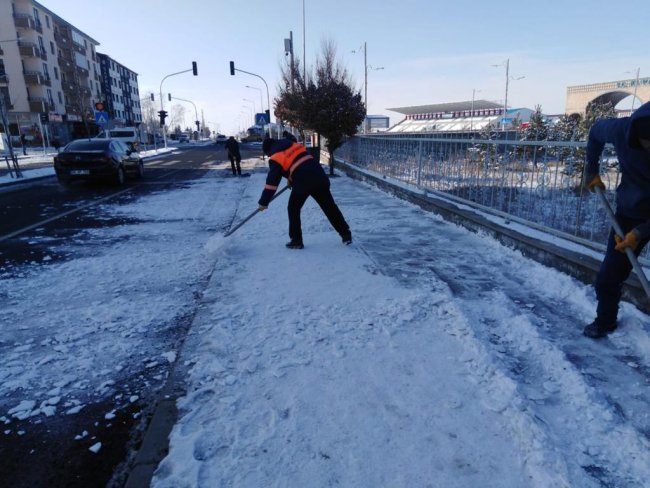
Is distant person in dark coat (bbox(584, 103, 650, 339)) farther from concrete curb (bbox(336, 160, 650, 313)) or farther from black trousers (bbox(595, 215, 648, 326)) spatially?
concrete curb (bbox(336, 160, 650, 313))

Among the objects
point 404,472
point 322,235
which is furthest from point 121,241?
point 404,472

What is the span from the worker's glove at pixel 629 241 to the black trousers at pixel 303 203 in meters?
3.29

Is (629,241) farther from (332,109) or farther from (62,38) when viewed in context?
(62,38)

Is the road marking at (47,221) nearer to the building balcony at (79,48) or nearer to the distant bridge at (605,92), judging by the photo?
the distant bridge at (605,92)

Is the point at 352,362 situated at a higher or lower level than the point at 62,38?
lower

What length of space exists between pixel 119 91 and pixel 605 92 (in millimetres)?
83643

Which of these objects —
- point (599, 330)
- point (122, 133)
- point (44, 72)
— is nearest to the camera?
point (599, 330)

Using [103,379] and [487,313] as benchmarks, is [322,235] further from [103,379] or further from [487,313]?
[103,379]

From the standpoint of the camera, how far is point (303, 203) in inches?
220

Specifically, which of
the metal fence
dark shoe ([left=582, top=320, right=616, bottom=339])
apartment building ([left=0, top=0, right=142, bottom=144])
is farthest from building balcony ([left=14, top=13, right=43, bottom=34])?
dark shoe ([left=582, top=320, right=616, bottom=339])

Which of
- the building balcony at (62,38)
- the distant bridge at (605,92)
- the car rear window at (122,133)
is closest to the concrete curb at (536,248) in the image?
the car rear window at (122,133)

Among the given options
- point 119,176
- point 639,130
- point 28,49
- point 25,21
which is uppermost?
point 25,21

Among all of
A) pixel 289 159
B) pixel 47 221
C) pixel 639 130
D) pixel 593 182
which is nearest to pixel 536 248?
pixel 593 182

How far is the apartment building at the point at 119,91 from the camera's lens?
253 feet
